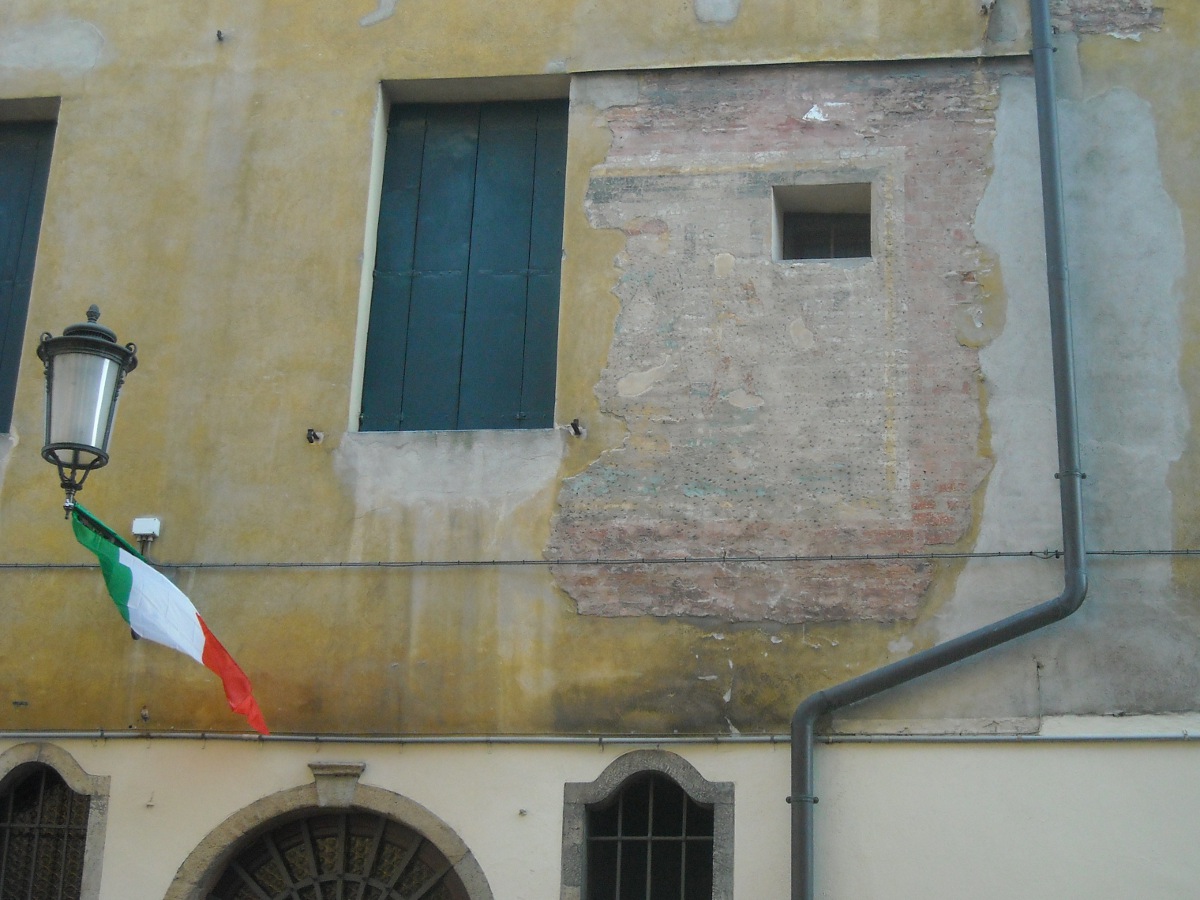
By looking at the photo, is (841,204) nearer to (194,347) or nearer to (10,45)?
(194,347)

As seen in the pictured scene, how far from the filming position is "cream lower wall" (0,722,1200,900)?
8.56 meters

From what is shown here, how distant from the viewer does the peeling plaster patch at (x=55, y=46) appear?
36.2ft

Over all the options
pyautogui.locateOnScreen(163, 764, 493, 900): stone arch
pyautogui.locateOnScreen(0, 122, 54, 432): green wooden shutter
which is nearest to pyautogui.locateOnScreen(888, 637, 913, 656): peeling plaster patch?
pyautogui.locateOnScreen(163, 764, 493, 900): stone arch

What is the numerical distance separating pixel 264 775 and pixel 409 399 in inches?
89.7

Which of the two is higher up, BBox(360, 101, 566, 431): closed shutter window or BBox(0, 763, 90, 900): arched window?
BBox(360, 101, 566, 431): closed shutter window

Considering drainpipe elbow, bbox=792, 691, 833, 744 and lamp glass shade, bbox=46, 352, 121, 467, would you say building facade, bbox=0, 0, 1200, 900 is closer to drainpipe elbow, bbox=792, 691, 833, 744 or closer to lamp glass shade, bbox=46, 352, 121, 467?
drainpipe elbow, bbox=792, 691, 833, 744

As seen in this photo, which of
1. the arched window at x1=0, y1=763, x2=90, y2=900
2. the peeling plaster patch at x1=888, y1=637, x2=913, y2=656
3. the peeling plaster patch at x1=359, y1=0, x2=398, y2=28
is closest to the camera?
the peeling plaster patch at x1=888, y1=637, x2=913, y2=656

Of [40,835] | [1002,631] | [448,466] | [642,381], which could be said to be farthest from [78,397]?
[1002,631]

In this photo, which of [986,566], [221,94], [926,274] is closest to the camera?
[986,566]

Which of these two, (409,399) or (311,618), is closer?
(311,618)

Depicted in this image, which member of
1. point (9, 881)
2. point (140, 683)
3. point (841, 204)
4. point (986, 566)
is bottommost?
point (9, 881)

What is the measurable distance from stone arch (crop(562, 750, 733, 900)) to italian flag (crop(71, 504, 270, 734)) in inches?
66.5

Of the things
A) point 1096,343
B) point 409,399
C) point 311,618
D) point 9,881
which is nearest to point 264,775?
point 311,618

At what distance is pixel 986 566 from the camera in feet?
30.0
